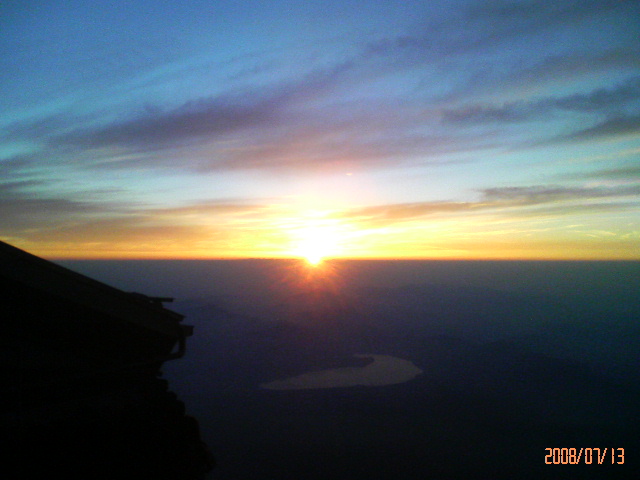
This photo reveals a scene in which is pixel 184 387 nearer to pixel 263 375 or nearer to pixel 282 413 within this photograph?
pixel 263 375

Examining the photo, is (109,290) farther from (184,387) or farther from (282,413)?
(184,387)

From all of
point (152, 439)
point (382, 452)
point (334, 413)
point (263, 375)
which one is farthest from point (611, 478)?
point (152, 439)

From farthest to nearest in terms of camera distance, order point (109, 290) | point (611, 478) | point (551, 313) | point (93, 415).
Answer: point (551, 313)
point (611, 478)
point (109, 290)
point (93, 415)

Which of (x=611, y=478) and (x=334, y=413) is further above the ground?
(x=334, y=413)

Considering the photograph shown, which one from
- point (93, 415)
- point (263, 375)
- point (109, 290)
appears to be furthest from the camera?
point (263, 375)

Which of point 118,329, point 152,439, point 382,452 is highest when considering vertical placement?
point 118,329

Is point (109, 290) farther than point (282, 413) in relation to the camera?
No

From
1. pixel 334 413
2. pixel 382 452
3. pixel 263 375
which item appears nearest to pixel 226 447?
pixel 334 413
